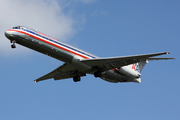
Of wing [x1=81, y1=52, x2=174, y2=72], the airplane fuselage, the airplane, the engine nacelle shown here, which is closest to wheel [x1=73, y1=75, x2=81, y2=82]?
the airplane

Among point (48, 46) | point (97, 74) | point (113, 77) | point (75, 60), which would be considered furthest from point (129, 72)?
point (48, 46)

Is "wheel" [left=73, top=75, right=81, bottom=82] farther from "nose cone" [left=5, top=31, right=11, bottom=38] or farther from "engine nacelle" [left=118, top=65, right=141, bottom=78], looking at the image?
"nose cone" [left=5, top=31, right=11, bottom=38]

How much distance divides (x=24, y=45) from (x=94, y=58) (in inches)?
316

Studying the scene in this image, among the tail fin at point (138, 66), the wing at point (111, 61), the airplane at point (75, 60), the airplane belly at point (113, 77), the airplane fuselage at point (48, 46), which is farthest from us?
the tail fin at point (138, 66)

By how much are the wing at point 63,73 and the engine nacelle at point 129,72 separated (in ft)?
15.2

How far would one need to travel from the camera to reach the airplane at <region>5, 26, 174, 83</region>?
92.4ft

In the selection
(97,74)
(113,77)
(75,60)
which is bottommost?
(97,74)

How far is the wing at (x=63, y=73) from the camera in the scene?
3309 centimetres

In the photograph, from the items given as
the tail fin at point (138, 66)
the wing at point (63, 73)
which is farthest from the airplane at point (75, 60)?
the tail fin at point (138, 66)

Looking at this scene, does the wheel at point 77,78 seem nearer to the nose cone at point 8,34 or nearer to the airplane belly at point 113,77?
the airplane belly at point 113,77

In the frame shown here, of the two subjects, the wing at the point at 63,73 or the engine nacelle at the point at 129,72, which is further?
the engine nacelle at the point at 129,72

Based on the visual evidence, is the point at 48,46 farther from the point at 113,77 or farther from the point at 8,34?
the point at 113,77

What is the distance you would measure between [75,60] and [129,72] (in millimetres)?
8040

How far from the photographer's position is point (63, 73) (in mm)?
34969
